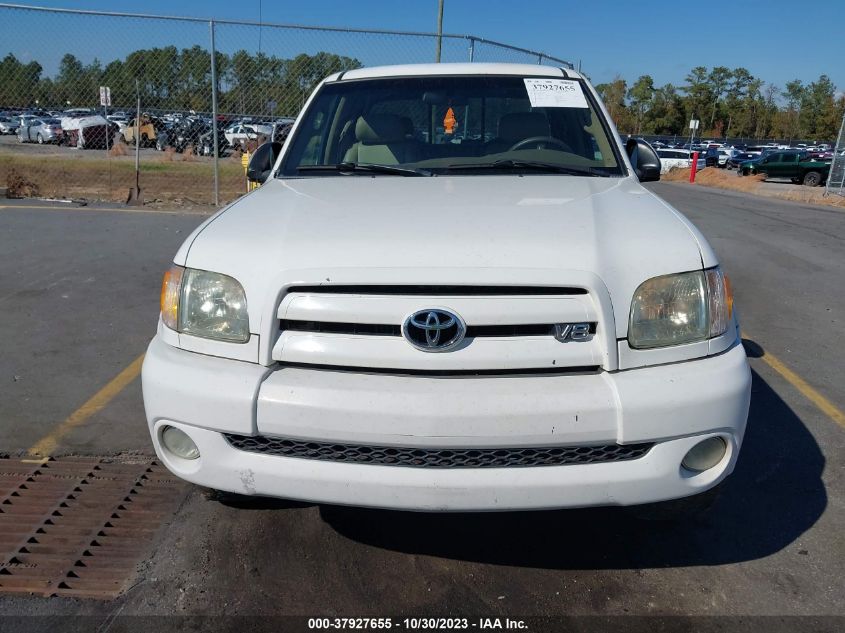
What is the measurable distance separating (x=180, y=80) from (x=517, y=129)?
926 centimetres

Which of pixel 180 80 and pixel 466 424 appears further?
pixel 180 80

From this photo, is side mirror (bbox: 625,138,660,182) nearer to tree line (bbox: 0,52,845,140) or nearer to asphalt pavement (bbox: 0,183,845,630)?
asphalt pavement (bbox: 0,183,845,630)

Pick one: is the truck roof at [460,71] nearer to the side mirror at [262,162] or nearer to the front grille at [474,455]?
the side mirror at [262,162]

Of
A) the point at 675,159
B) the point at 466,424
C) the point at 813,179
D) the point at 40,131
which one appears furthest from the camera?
the point at 675,159

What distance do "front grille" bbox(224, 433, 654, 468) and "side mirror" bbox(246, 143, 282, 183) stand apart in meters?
2.10

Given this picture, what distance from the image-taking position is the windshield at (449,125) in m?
3.63

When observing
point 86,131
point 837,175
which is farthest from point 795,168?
point 86,131

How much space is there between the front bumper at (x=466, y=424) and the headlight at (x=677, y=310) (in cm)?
10

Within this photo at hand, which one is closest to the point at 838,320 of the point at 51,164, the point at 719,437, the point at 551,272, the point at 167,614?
the point at 719,437

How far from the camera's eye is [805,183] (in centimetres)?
3162

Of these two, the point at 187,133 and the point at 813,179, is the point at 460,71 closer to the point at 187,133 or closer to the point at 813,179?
the point at 187,133

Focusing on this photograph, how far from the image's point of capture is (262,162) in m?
3.84

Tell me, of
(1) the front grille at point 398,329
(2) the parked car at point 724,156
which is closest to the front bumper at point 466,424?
(1) the front grille at point 398,329

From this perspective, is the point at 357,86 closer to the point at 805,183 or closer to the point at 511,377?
the point at 511,377
